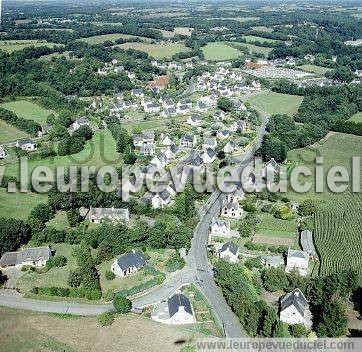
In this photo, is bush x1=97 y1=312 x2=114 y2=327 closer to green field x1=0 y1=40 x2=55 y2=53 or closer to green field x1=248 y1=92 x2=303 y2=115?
green field x1=248 y1=92 x2=303 y2=115

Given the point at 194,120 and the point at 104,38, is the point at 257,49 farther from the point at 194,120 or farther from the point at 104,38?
the point at 194,120

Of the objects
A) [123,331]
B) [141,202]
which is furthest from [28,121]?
[123,331]

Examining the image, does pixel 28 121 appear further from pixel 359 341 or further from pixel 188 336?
pixel 359 341

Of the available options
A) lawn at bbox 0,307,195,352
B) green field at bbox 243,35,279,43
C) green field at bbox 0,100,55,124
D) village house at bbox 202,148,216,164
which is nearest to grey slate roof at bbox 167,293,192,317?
lawn at bbox 0,307,195,352

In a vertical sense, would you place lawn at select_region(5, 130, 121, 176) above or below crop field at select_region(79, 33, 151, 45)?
below

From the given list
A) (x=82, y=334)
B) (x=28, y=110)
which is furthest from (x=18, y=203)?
(x=28, y=110)

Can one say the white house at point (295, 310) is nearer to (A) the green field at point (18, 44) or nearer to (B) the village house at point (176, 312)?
(B) the village house at point (176, 312)
